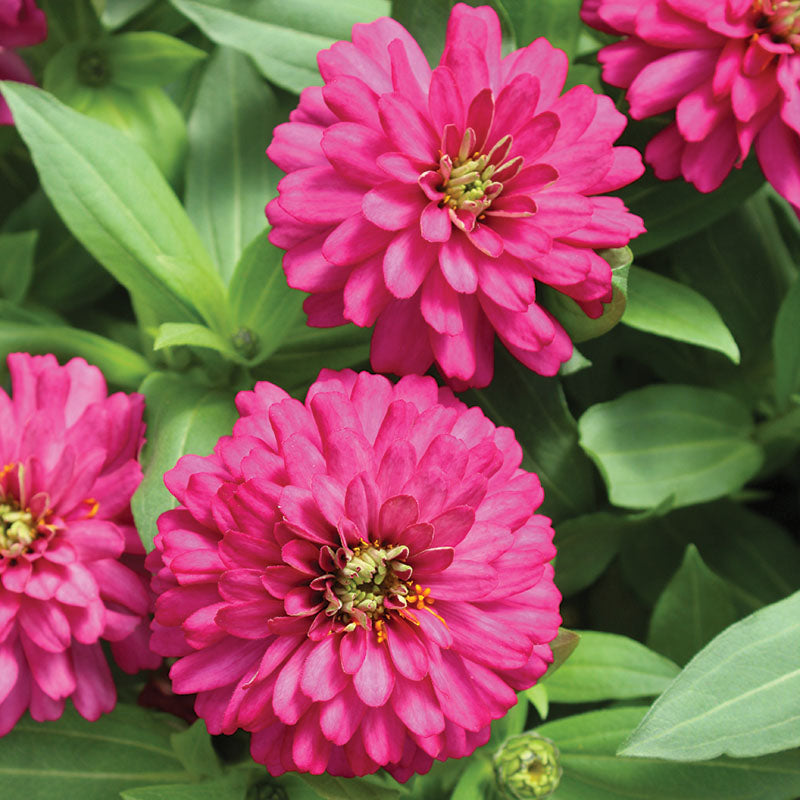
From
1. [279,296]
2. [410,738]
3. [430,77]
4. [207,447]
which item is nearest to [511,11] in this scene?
[430,77]

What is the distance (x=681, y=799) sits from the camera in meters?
0.64

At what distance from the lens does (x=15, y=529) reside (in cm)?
57

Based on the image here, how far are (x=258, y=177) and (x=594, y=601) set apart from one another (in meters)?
0.51

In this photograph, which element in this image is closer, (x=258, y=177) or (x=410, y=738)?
(x=410, y=738)

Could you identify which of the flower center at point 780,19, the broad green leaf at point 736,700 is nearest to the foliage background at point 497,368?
the broad green leaf at point 736,700

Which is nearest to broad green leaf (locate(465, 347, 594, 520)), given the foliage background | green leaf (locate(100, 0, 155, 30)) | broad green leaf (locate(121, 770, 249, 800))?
the foliage background

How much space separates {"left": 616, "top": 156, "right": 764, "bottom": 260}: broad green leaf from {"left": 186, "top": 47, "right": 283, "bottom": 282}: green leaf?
0.31 meters

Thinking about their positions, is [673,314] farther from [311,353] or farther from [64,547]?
[64,547]

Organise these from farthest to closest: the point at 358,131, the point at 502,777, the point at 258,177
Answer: the point at 258,177 → the point at 502,777 → the point at 358,131

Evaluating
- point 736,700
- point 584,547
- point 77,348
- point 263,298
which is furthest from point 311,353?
point 736,700

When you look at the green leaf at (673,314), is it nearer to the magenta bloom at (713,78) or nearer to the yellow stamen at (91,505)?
the magenta bloom at (713,78)

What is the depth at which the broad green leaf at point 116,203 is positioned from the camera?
620 mm

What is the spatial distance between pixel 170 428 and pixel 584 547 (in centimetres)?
36

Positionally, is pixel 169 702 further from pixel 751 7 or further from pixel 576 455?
pixel 751 7
